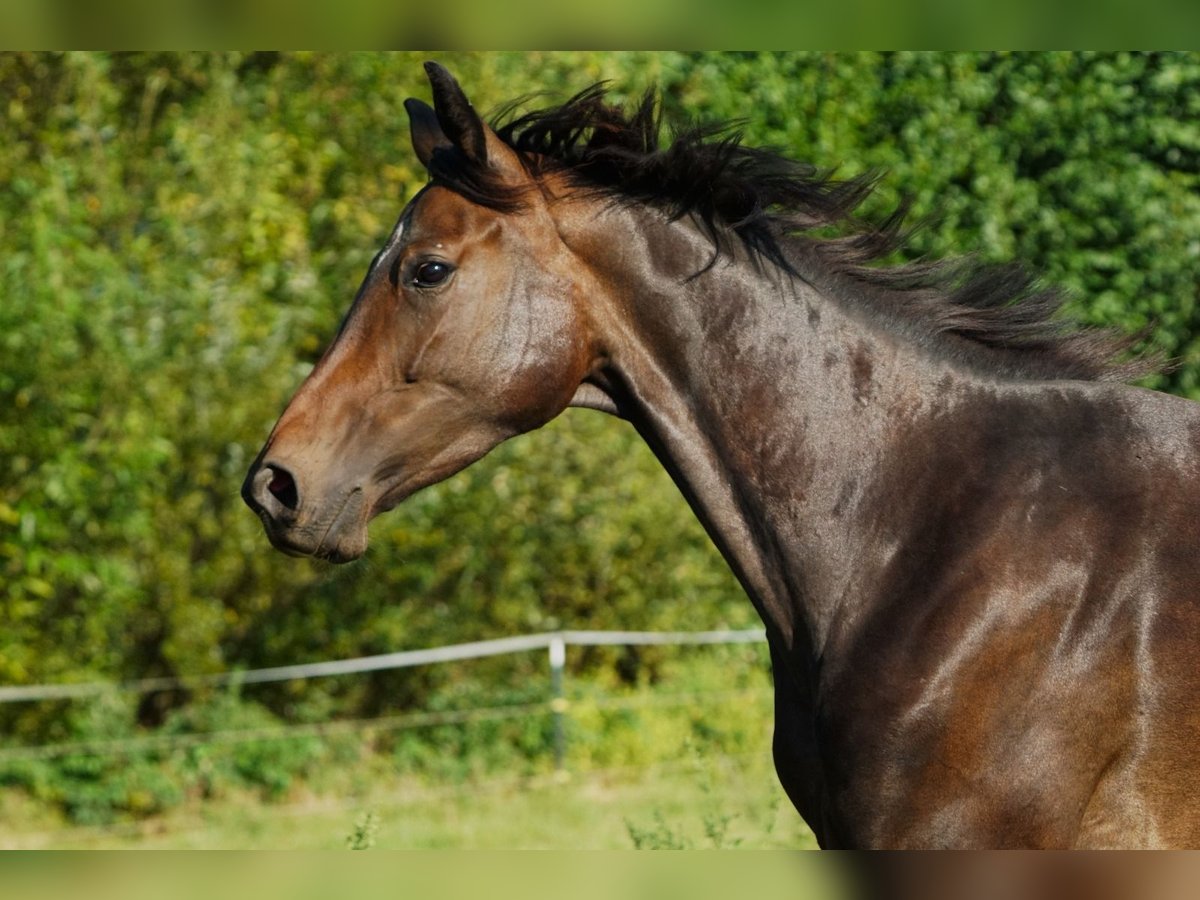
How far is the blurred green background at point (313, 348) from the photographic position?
8.94 meters

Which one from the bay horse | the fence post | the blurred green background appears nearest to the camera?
the bay horse

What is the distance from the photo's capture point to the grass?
24.5 ft

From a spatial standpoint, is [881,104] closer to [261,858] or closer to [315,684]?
[315,684]

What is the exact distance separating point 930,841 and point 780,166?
153 cm

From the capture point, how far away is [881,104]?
977 cm

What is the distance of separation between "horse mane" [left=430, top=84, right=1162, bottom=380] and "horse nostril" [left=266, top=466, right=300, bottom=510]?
2.49ft

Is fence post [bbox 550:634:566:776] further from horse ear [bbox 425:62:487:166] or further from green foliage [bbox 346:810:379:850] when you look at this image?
horse ear [bbox 425:62:487:166]

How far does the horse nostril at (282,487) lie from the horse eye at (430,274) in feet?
1.71

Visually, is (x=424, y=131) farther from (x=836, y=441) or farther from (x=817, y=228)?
(x=836, y=441)

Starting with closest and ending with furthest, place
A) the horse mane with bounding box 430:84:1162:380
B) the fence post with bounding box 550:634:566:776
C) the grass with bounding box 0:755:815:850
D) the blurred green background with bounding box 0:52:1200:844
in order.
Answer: the horse mane with bounding box 430:84:1162:380
the grass with bounding box 0:755:815:850
the blurred green background with bounding box 0:52:1200:844
the fence post with bounding box 550:634:566:776

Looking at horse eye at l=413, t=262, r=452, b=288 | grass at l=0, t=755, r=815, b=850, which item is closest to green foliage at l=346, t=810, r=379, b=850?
horse eye at l=413, t=262, r=452, b=288

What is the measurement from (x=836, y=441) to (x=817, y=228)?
0.53 metres

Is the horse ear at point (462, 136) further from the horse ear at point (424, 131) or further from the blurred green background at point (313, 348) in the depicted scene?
the blurred green background at point (313, 348)

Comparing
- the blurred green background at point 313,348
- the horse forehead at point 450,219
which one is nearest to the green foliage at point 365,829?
the horse forehead at point 450,219
